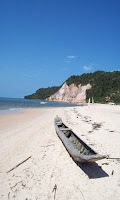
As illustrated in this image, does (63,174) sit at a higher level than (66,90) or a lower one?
lower

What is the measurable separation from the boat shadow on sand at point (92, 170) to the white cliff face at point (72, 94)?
80.4 meters

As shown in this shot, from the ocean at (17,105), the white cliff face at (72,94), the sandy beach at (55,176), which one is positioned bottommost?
the sandy beach at (55,176)

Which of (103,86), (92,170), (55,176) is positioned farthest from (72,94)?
(55,176)

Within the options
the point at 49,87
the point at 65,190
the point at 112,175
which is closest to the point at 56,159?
the point at 65,190

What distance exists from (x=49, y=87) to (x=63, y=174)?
156 metres

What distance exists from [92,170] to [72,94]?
9120 cm

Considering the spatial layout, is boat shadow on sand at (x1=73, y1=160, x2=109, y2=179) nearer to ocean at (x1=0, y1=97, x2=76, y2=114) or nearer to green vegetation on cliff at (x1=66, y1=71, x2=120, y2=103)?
ocean at (x1=0, y1=97, x2=76, y2=114)

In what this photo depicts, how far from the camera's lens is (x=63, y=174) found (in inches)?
153

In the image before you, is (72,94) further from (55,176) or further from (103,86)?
(55,176)

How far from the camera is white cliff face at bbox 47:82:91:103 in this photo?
87.5 meters

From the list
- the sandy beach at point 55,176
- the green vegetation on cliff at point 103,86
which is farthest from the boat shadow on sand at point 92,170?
the green vegetation on cliff at point 103,86

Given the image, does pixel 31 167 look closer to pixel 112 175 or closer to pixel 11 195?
pixel 11 195

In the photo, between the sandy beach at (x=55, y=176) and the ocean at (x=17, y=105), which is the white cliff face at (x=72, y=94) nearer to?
the ocean at (x=17, y=105)

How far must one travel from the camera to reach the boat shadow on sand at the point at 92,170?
382cm
